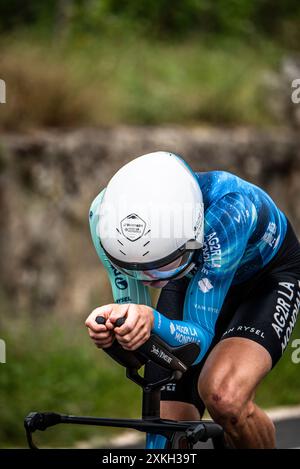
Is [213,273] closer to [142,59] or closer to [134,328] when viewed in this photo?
[134,328]

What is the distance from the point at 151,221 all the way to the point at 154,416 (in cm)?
82

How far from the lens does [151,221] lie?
4.34 m

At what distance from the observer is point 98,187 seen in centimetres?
Result: 1152

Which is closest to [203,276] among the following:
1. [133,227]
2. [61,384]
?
[133,227]

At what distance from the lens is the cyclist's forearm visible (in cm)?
428

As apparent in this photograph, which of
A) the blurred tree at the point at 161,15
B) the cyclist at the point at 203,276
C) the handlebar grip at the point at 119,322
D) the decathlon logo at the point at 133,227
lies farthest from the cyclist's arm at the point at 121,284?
the blurred tree at the point at 161,15

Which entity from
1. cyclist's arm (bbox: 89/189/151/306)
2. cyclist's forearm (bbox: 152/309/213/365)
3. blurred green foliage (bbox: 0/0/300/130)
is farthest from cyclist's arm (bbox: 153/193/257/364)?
blurred green foliage (bbox: 0/0/300/130)

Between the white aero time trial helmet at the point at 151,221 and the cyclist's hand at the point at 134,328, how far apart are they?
301mm

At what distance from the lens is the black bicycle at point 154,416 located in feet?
13.6

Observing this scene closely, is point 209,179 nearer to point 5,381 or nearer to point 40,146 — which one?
point 5,381

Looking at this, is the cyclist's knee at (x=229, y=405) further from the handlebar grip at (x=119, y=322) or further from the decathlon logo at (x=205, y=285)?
the handlebar grip at (x=119, y=322)

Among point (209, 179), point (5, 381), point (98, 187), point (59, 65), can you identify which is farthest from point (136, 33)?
point (209, 179)

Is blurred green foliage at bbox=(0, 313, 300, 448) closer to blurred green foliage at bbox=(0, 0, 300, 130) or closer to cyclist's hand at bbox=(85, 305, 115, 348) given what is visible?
blurred green foliage at bbox=(0, 0, 300, 130)

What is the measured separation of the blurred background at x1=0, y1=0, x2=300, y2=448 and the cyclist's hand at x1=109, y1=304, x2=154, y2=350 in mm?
4410
